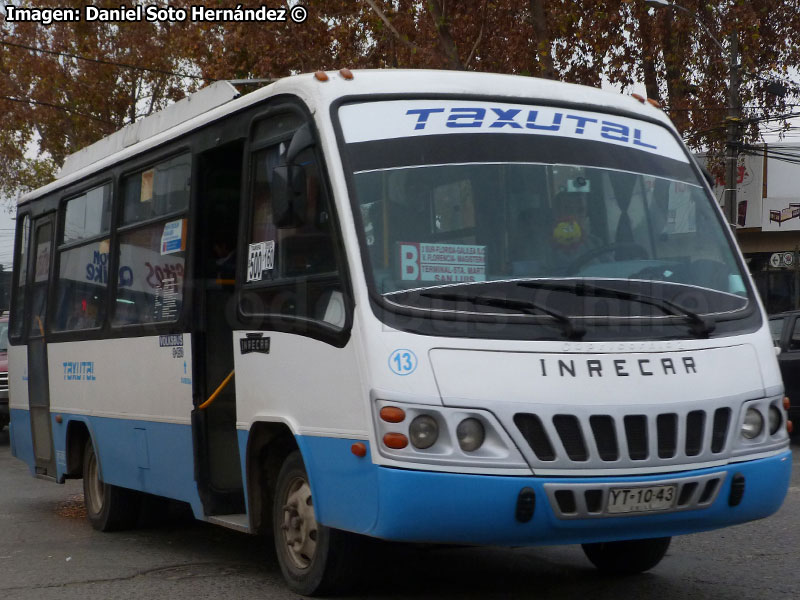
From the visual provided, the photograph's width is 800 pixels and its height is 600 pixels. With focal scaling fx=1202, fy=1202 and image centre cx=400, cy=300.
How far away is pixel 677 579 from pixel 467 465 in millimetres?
2055

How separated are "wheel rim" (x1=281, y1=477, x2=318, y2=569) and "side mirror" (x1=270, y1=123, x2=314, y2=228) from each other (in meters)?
1.26

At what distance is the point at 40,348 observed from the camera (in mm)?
9898

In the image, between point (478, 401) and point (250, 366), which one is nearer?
point (478, 401)

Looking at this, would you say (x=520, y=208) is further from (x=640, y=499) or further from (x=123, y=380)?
(x=123, y=380)

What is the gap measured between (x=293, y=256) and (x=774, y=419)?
2406 millimetres

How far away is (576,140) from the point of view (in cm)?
604

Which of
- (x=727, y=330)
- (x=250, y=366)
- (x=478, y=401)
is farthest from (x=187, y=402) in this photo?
(x=727, y=330)

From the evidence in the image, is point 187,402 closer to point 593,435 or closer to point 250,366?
point 250,366

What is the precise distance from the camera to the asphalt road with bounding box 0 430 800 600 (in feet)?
20.0

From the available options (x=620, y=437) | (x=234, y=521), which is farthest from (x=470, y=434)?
(x=234, y=521)

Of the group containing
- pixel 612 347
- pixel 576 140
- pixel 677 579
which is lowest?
pixel 677 579

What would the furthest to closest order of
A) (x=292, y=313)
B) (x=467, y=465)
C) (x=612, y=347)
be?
1. (x=292, y=313)
2. (x=612, y=347)
3. (x=467, y=465)

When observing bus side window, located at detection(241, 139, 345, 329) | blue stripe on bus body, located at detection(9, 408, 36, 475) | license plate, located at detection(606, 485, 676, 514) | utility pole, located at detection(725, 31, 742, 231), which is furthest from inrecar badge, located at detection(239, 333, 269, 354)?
utility pole, located at detection(725, 31, 742, 231)

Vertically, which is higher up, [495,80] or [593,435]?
[495,80]
